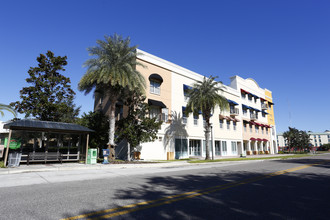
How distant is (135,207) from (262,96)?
51.5 meters

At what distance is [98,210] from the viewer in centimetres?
430

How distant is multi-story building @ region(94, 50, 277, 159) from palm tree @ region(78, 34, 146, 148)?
2612 millimetres

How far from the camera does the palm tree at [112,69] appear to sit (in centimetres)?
1797

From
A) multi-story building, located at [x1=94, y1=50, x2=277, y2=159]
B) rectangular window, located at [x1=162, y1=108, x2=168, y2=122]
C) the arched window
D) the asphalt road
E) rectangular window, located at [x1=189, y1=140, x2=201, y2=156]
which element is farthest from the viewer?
rectangular window, located at [x1=189, y1=140, x2=201, y2=156]

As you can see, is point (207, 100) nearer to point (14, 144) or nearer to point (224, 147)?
point (224, 147)

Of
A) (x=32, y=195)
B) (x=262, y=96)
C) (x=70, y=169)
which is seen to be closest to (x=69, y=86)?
(x=70, y=169)

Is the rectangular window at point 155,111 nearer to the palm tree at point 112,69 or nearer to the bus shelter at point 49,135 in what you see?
the palm tree at point 112,69

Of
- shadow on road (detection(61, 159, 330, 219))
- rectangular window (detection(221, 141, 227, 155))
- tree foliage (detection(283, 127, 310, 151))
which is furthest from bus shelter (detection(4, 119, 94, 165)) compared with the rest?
tree foliage (detection(283, 127, 310, 151))

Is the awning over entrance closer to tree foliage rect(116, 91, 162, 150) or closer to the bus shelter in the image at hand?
tree foliage rect(116, 91, 162, 150)

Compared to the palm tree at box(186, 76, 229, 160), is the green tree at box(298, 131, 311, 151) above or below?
below

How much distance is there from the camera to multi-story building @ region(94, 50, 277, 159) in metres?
24.6

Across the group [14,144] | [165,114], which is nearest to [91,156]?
[14,144]

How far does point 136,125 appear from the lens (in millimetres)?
19453

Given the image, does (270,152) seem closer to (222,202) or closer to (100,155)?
(100,155)
